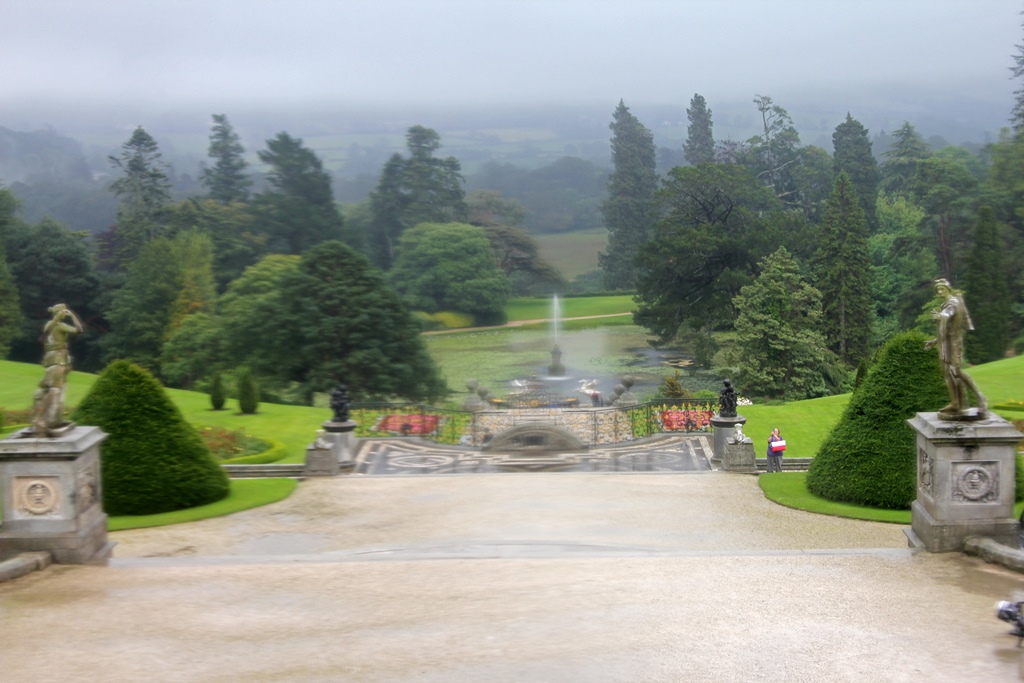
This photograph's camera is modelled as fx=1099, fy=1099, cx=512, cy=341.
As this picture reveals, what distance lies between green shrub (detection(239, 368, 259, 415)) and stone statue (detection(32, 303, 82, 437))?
23.8m

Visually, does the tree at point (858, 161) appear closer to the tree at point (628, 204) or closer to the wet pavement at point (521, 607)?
the tree at point (628, 204)

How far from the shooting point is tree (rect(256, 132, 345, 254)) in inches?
3359

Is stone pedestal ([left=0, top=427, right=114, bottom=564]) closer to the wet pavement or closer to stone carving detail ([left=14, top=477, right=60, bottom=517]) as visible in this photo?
stone carving detail ([left=14, top=477, right=60, bottom=517])

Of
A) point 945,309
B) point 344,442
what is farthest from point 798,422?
point 945,309

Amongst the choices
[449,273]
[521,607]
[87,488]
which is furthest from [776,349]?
[521,607]

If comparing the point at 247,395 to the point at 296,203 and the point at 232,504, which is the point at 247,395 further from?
the point at 296,203

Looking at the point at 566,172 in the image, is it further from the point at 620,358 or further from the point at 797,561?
the point at 797,561

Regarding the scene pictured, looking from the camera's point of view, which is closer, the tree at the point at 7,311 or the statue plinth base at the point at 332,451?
the statue plinth base at the point at 332,451

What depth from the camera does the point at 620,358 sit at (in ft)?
258

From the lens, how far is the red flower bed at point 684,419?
37906 millimetres

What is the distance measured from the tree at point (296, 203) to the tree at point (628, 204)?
39.0 m

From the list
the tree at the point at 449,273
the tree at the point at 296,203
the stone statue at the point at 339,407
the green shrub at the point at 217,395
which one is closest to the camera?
the stone statue at the point at 339,407

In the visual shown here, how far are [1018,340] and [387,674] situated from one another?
6594 cm

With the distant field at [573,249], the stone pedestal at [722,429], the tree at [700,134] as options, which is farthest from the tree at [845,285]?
the tree at [700,134]
